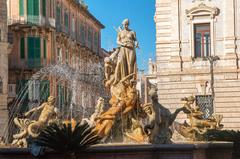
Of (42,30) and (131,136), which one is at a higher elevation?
(42,30)

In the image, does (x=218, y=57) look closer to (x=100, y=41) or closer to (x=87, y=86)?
(x=87, y=86)

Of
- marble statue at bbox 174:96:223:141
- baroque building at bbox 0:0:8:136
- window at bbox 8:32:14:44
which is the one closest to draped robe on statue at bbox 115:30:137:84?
marble statue at bbox 174:96:223:141

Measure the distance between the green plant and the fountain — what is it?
107mm

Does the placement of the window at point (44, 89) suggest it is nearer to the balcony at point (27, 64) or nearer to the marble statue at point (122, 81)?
the balcony at point (27, 64)

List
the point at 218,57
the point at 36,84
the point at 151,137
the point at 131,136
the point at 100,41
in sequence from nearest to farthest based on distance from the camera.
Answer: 1. the point at 151,137
2. the point at 131,136
3. the point at 218,57
4. the point at 36,84
5. the point at 100,41

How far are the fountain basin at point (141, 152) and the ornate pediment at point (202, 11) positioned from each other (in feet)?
63.4

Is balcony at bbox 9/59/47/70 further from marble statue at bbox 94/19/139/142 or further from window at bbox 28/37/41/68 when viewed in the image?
marble statue at bbox 94/19/139/142

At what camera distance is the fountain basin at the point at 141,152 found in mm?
14414

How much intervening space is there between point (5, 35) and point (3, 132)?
748 cm

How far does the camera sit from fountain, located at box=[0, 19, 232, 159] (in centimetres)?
1492

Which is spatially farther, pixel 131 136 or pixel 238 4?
pixel 238 4

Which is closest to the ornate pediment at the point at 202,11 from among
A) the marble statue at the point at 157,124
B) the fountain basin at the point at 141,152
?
the marble statue at the point at 157,124

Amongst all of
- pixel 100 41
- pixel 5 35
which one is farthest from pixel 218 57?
pixel 100 41

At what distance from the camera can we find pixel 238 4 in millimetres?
35531
